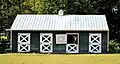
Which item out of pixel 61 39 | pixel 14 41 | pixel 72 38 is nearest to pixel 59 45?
pixel 61 39

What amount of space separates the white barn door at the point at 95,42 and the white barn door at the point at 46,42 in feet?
10.7

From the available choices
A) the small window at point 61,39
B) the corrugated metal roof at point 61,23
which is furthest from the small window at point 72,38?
the small window at point 61,39

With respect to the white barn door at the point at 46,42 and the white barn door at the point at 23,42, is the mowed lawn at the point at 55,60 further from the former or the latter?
the white barn door at the point at 23,42

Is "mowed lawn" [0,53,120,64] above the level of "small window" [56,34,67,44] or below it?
below

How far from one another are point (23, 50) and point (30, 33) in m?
1.52

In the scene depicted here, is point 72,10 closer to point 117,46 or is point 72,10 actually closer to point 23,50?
point 117,46

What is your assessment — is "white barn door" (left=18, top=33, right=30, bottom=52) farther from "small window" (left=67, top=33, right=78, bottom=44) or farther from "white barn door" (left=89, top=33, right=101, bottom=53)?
"white barn door" (left=89, top=33, right=101, bottom=53)

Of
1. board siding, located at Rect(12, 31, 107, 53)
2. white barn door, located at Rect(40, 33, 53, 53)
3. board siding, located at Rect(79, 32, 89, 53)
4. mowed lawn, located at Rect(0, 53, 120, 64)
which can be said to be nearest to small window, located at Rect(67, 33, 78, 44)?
board siding, located at Rect(79, 32, 89, 53)

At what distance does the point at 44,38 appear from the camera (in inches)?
1041

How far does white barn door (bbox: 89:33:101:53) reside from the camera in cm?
2633

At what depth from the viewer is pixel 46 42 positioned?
26.4m

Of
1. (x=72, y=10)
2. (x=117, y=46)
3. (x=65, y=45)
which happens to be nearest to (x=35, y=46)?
(x=65, y=45)

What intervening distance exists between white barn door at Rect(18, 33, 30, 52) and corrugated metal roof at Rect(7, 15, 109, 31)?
583mm

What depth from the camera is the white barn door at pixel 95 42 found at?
26328mm
